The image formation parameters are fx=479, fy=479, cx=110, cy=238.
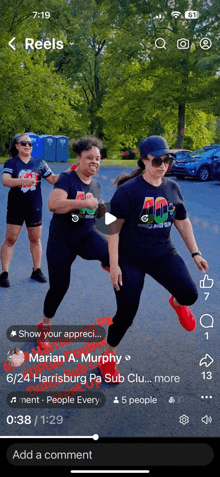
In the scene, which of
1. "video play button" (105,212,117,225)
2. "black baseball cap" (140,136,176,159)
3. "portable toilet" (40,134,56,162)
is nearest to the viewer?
"black baseball cap" (140,136,176,159)

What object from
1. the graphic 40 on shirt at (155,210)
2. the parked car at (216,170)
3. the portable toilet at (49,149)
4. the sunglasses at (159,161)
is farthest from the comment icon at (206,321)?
the portable toilet at (49,149)

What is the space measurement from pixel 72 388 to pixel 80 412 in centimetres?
32

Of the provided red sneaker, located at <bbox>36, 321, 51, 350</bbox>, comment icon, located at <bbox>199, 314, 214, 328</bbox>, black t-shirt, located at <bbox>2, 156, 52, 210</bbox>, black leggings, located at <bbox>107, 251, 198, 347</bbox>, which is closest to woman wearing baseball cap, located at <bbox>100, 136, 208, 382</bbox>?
black leggings, located at <bbox>107, 251, 198, 347</bbox>

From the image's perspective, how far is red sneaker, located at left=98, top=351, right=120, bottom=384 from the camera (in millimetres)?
2914

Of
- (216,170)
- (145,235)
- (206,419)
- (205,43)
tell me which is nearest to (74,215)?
(145,235)

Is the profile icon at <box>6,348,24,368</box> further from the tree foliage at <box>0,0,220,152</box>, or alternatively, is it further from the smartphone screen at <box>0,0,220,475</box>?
the tree foliage at <box>0,0,220,152</box>

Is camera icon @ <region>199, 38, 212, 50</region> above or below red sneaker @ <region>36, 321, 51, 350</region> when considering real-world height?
above

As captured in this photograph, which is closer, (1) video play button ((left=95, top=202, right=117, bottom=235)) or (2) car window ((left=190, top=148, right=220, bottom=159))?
(1) video play button ((left=95, top=202, right=117, bottom=235))

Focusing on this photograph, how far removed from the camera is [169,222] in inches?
116

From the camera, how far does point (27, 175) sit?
4875 mm

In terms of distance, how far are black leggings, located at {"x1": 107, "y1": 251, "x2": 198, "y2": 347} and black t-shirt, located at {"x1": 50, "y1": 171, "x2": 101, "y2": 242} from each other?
49 cm

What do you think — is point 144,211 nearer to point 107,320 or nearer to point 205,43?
point 205,43

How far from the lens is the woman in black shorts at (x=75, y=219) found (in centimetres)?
306

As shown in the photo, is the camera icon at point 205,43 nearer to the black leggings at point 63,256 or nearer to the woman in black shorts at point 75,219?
the woman in black shorts at point 75,219
